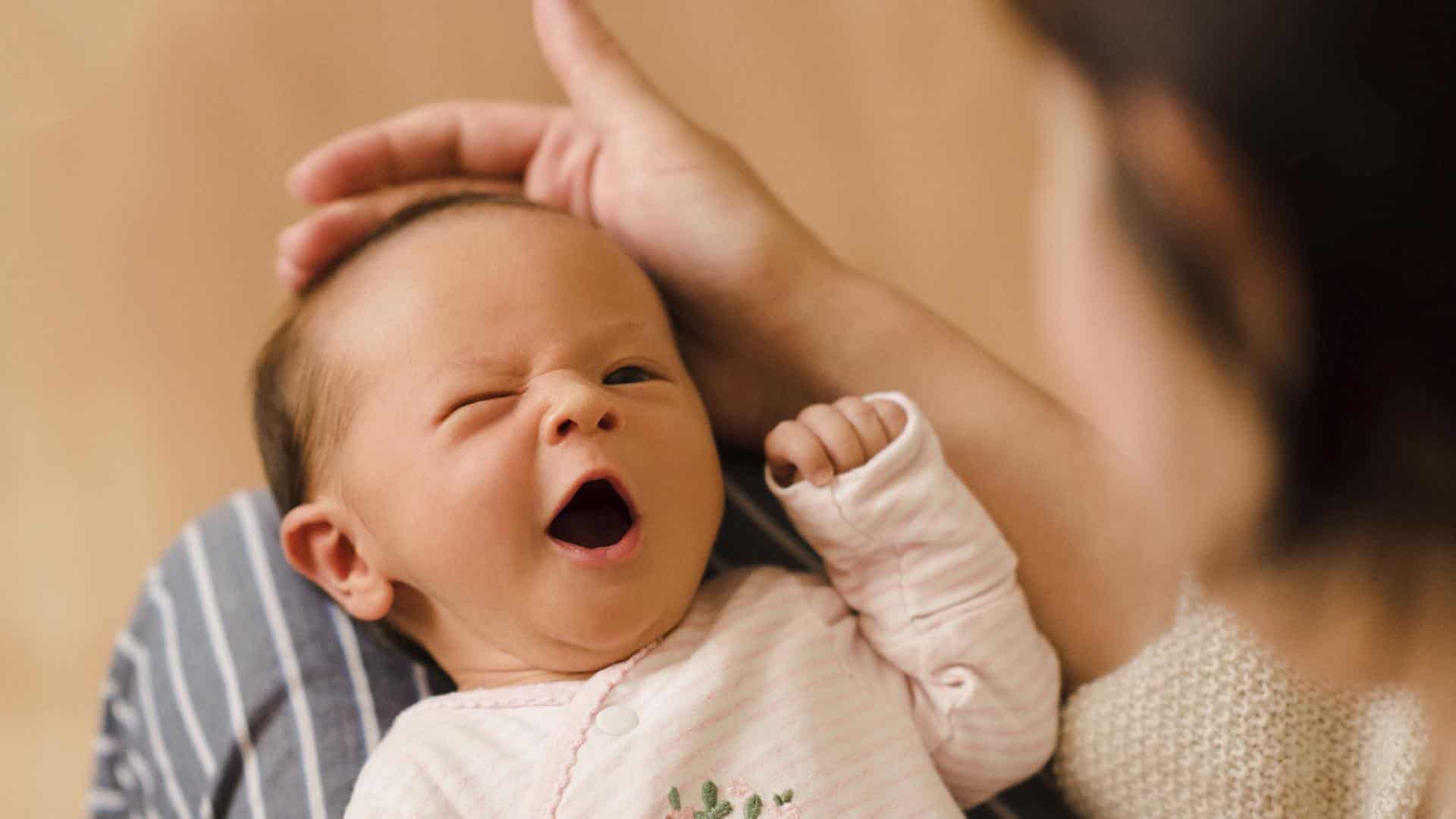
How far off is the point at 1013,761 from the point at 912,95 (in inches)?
49.2

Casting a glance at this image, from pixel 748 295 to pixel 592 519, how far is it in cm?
24

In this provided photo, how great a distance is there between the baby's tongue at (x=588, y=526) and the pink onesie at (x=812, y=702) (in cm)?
8

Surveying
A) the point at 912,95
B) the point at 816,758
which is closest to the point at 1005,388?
the point at 816,758

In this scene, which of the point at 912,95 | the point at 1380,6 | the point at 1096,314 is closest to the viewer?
the point at 1380,6

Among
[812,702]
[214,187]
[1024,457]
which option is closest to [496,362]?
[812,702]

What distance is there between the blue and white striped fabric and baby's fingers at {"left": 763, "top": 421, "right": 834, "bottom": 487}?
0.18 m

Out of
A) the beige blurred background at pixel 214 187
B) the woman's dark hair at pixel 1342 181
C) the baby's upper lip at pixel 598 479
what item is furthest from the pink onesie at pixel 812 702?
the beige blurred background at pixel 214 187

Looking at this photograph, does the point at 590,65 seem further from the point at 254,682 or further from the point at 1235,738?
the point at 1235,738

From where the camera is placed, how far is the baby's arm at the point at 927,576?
868mm

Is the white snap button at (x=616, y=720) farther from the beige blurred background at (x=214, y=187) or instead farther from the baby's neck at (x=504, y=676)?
the beige blurred background at (x=214, y=187)

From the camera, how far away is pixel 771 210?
1042mm

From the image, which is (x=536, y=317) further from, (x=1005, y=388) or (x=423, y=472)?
(x=1005, y=388)

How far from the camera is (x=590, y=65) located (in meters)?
1.08

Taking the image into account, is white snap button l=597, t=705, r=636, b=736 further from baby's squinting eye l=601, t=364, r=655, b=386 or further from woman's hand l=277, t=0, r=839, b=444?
woman's hand l=277, t=0, r=839, b=444
